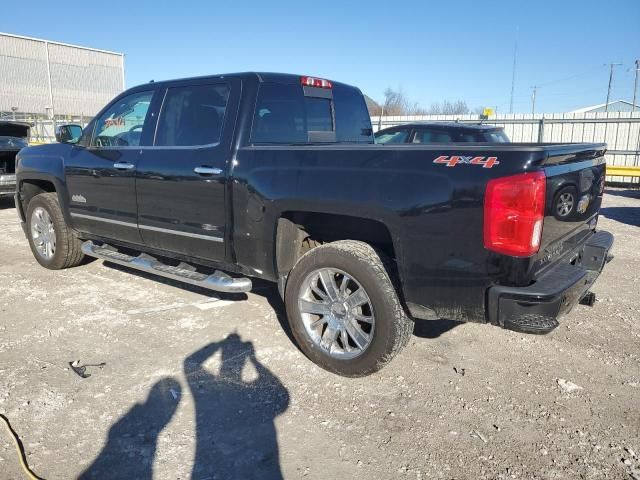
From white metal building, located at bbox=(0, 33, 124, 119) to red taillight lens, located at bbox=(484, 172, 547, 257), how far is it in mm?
34388

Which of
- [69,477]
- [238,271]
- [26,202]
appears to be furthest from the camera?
[26,202]

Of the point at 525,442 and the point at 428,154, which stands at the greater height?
the point at 428,154

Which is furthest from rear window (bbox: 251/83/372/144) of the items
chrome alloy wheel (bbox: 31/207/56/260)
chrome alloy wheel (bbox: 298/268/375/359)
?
chrome alloy wheel (bbox: 31/207/56/260)

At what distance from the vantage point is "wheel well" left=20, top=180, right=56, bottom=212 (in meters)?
5.76

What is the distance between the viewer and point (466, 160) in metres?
2.66

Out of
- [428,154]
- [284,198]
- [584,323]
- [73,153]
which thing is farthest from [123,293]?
[584,323]

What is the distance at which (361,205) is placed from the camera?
3.03m

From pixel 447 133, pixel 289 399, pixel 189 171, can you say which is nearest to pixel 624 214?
pixel 447 133

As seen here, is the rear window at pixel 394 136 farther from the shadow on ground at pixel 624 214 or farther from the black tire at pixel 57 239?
the black tire at pixel 57 239

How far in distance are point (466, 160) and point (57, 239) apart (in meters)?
4.62

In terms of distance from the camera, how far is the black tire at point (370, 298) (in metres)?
3.07

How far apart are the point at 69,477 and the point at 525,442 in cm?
230

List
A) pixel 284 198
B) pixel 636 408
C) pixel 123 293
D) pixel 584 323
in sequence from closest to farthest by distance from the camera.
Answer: pixel 636 408 → pixel 284 198 → pixel 584 323 → pixel 123 293

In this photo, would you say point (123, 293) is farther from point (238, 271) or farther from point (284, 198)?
point (284, 198)
